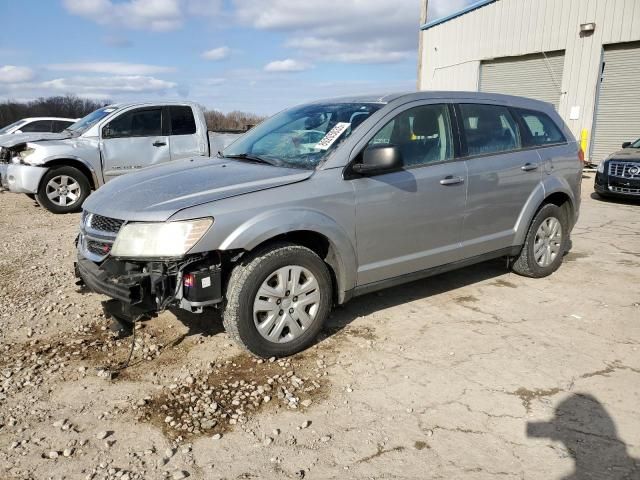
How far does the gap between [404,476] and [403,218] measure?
205 centimetres

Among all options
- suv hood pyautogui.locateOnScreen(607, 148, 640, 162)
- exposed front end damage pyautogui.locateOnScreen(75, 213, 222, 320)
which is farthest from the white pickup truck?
suv hood pyautogui.locateOnScreen(607, 148, 640, 162)

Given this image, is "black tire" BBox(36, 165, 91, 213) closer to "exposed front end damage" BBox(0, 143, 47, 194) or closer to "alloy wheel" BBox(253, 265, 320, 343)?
"exposed front end damage" BBox(0, 143, 47, 194)

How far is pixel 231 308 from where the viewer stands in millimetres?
3451

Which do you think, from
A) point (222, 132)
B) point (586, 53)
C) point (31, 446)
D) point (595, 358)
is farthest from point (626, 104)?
point (31, 446)

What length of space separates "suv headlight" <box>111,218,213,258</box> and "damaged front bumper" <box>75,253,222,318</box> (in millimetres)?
76

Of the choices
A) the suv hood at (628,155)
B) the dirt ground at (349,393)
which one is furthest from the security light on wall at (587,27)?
the dirt ground at (349,393)

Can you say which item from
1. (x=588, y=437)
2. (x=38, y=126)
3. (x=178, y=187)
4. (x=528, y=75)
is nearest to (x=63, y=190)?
(x=178, y=187)

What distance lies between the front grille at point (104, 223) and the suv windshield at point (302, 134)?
1.25m

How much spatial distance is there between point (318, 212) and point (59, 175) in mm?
6781

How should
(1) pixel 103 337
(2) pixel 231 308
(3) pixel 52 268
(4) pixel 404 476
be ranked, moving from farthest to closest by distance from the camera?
(3) pixel 52 268 → (1) pixel 103 337 → (2) pixel 231 308 → (4) pixel 404 476

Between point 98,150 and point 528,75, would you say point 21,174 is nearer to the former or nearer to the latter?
point 98,150

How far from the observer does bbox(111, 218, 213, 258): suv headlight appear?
10.7ft

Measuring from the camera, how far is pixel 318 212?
146 inches

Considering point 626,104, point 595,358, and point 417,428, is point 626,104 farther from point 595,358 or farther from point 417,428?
point 417,428
